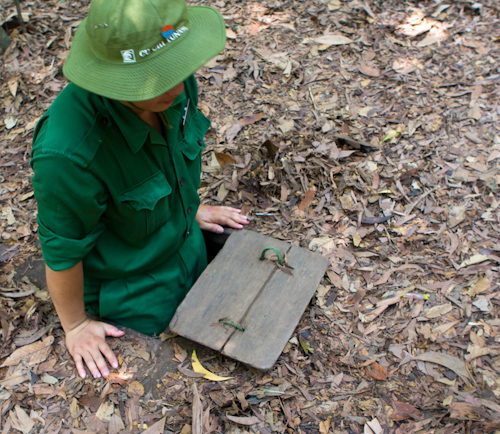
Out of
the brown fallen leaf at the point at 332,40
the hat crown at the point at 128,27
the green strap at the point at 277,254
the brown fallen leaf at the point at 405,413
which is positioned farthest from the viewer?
the brown fallen leaf at the point at 332,40

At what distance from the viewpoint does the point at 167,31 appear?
1.46 m

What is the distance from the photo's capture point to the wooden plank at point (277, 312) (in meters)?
2.30

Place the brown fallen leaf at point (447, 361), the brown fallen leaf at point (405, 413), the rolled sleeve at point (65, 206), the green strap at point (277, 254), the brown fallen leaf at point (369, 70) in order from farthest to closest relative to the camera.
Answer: the brown fallen leaf at point (369, 70) → the green strap at point (277, 254) → the brown fallen leaf at point (447, 361) → the brown fallen leaf at point (405, 413) → the rolled sleeve at point (65, 206)

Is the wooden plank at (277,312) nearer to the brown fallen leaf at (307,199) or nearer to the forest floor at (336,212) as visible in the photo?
the forest floor at (336,212)

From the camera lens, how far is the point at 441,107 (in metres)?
3.47

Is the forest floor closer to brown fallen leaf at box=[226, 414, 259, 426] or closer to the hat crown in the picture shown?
brown fallen leaf at box=[226, 414, 259, 426]

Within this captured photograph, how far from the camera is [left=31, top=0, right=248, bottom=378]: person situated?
1.44 metres

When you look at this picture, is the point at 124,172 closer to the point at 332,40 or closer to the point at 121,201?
the point at 121,201

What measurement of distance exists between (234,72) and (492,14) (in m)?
2.40

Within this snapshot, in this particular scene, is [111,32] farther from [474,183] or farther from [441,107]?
[441,107]

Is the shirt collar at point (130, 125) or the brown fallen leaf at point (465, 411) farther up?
the shirt collar at point (130, 125)

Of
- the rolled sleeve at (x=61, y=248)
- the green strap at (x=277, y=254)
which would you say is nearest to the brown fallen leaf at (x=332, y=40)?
the green strap at (x=277, y=254)

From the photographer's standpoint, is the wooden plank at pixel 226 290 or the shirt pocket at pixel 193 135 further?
the wooden plank at pixel 226 290

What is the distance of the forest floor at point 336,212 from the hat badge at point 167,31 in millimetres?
1583
